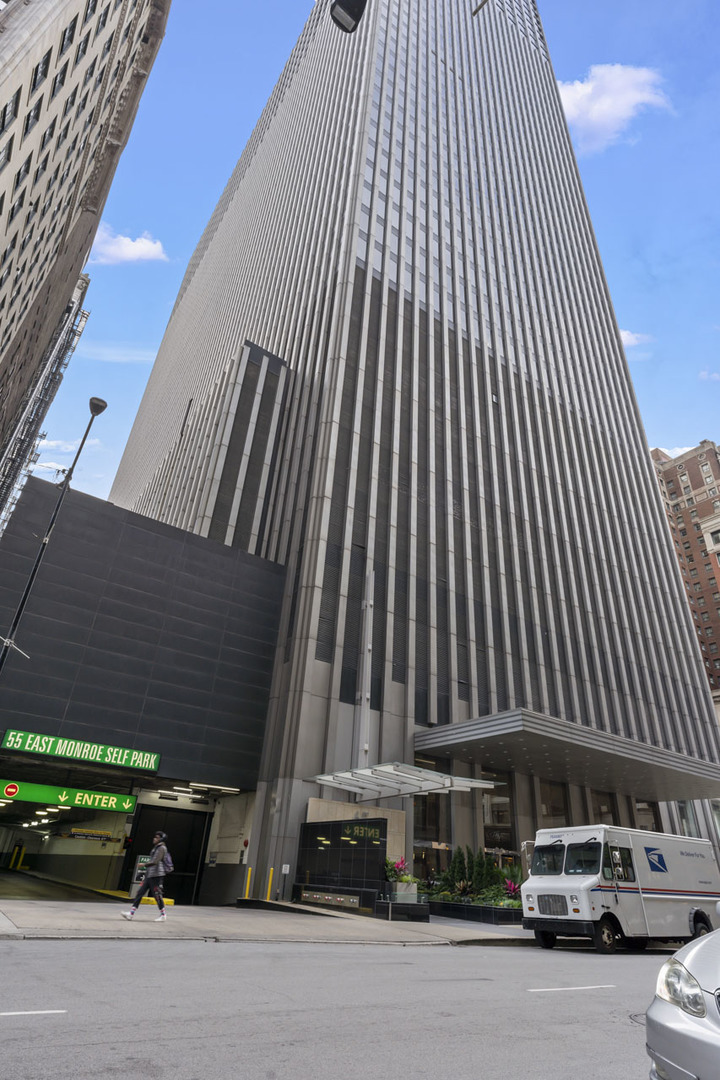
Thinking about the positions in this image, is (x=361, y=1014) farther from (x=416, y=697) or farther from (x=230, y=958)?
(x=416, y=697)

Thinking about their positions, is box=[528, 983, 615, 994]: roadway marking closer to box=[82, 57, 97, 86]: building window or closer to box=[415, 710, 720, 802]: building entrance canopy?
box=[415, 710, 720, 802]: building entrance canopy

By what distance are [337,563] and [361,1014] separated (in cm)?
2608

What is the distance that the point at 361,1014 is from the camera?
6.63 metres

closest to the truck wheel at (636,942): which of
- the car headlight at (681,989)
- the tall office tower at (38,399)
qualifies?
the car headlight at (681,989)

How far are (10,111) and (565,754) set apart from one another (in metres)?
36.7

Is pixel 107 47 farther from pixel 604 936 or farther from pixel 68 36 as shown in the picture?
pixel 604 936

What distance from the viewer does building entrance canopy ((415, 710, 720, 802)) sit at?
28.3 m

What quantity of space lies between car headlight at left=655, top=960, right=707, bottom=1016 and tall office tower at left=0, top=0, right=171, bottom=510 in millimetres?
28737

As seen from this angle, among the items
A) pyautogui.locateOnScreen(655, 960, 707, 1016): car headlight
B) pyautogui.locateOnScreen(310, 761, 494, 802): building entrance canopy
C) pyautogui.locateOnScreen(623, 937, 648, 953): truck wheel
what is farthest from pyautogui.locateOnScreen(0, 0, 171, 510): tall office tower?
pyautogui.locateOnScreen(623, 937, 648, 953): truck wheel

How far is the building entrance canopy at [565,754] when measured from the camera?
92.8 feet

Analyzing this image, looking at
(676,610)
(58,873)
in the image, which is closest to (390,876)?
(58,873)

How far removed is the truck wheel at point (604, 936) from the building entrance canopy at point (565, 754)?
10259 millimetres

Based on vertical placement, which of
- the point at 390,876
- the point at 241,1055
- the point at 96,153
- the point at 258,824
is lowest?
the point at 241,1055

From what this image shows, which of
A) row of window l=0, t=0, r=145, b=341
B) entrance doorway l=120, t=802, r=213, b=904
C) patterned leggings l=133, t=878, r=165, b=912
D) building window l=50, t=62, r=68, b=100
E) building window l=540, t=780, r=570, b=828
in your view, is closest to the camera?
patterned leggings l=133, t=878, r=165, b=912
